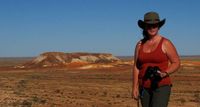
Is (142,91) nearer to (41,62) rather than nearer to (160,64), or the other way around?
(160,64)

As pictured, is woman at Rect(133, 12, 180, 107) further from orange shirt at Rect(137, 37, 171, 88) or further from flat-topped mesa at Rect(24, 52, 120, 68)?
flat-topped mesa at Rect(24, 52, 120, 68)

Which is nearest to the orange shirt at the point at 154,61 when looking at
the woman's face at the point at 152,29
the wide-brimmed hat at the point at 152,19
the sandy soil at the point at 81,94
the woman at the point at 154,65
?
the woman at the point at 154,65

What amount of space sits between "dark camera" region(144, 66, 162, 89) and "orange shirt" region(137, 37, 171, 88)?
5 cm

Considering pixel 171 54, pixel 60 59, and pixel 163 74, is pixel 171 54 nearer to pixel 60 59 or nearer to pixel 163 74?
pixel 163 74

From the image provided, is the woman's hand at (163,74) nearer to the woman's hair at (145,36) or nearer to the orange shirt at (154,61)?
the orange shirt at (154,61)

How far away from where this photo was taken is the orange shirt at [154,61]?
246 inches

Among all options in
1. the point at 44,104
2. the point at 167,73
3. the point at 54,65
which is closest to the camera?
the point at 167,73

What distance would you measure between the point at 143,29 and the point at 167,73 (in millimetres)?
709

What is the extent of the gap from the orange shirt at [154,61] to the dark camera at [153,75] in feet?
0.16

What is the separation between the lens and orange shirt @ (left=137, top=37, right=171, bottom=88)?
20.5ft

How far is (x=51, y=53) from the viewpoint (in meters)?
74.2

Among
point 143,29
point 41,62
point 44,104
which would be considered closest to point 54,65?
point 41,62

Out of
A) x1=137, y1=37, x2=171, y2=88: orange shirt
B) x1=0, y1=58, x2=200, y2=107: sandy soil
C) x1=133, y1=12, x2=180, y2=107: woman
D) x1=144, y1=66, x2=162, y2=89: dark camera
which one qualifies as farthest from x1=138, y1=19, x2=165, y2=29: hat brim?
x1=0, y1=58, x2=200, y2=107: sandy soil

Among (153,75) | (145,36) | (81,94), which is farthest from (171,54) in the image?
(81,94)
